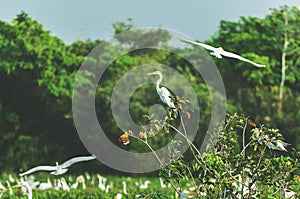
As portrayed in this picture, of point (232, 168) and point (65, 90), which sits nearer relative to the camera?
point (232, 168)

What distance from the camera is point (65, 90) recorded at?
532 inches

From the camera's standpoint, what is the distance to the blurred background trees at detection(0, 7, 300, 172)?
42.2 feet

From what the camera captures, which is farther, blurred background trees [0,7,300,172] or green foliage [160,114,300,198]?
blurred background trees [0,7,300,172]

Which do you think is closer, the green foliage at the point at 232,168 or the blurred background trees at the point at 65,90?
the green foliage at the point at 232,168

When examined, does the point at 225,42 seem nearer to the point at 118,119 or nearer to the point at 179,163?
the point at 118,119

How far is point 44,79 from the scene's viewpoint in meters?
13.6

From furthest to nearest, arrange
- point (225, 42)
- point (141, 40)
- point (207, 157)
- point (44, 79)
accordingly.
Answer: point (225, 42) < point (141, 40) < point (44, 79) < point (207, 157)

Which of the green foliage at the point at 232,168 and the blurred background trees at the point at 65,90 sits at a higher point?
the blurred background trees at the point at 65,90

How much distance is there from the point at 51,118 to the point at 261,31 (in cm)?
607

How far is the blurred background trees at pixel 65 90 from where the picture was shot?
12.9 metres

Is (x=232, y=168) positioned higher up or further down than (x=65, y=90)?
further down

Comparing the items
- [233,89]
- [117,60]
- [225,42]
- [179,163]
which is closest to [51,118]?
[117,60]

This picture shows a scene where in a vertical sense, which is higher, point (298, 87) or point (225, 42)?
point (225, 42)

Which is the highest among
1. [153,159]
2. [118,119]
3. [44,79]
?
[44,79]
